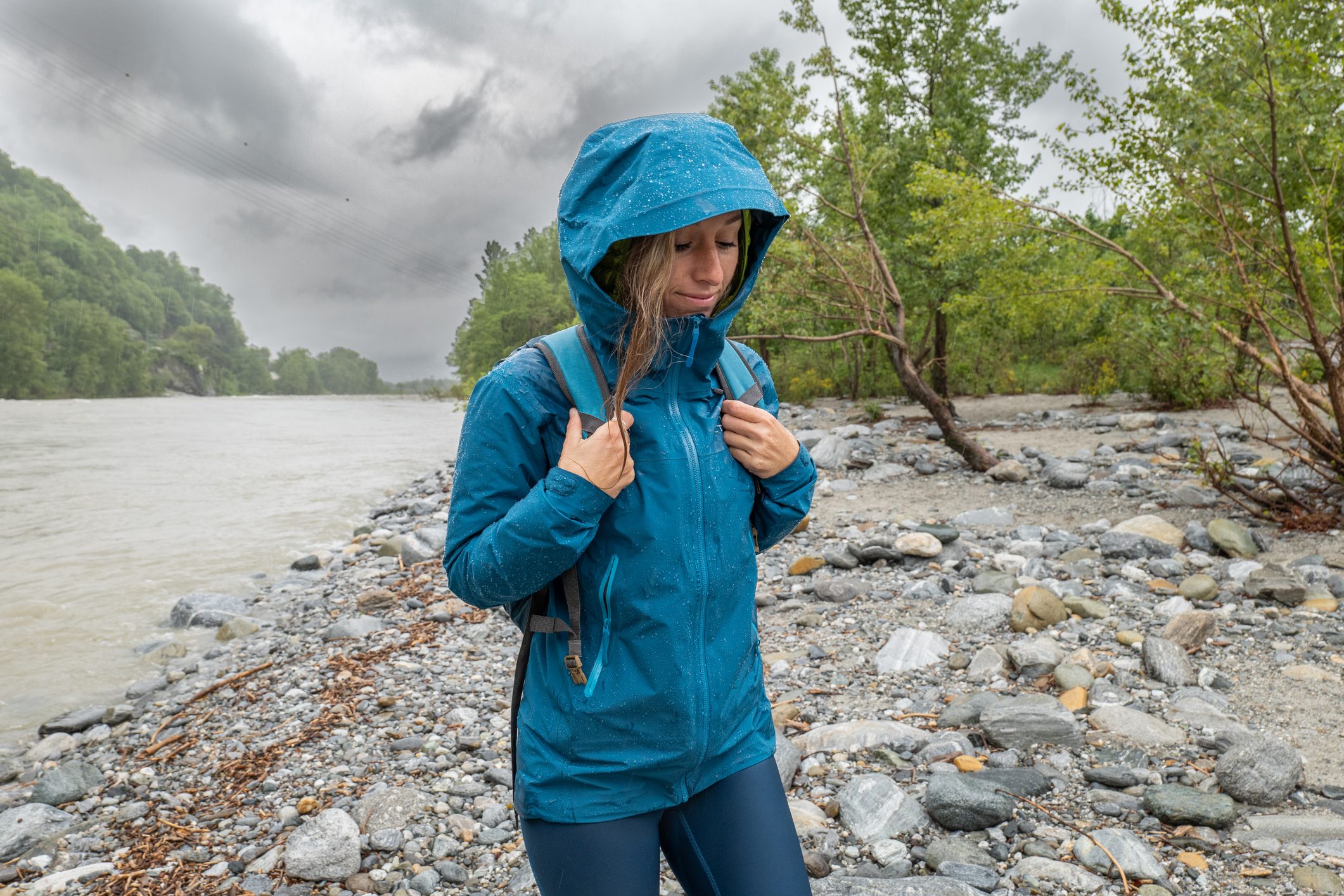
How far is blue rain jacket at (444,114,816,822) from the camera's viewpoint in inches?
51.9

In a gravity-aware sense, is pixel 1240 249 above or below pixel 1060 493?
above

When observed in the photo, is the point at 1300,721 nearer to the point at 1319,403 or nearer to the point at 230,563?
the point at 1319,403

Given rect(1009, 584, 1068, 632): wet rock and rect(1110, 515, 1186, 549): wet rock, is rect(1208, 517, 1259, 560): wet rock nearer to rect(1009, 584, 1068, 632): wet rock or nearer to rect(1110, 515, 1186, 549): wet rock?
rect(1110, 515, 1186, 549): wet rock

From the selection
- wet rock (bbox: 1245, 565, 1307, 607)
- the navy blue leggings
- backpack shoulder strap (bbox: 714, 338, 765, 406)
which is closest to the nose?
backpack shoulder strap (bbox: 714, 338, 765, 406)

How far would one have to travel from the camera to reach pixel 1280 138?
7520 millimetres

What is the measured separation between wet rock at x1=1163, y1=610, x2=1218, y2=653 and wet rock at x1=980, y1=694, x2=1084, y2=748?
4.24ft

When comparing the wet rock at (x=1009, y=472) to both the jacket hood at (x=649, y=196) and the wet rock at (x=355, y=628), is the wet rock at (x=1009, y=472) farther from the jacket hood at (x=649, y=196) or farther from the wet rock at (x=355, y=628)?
the jacket hood at (x=649, y=196)

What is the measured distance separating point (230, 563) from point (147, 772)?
576 centimetres

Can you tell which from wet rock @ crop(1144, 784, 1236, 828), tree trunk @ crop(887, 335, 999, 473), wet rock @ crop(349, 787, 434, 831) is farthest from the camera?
tree trunk @ crop(887, 335, 999, 473)

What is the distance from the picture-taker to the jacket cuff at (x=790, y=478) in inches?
61.8

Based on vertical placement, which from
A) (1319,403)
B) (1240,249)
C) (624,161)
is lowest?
(1319,403)

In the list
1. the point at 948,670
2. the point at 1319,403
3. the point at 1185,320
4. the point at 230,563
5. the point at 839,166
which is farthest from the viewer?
the point at 839,166

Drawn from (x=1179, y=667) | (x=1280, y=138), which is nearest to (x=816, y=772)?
(x=1179, y=667)

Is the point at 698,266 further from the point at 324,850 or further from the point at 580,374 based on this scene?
the point at 324,850
